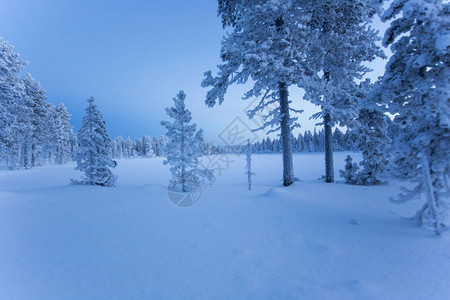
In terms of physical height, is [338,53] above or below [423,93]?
above

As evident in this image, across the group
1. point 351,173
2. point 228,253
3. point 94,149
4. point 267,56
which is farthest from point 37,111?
point 351,173

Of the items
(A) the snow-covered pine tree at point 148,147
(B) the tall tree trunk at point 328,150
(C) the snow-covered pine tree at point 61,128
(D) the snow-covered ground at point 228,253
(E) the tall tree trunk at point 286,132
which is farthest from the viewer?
(A) the snow-covered pine tree at point 148,147

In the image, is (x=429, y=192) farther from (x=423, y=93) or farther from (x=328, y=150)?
(x=328, y=150)

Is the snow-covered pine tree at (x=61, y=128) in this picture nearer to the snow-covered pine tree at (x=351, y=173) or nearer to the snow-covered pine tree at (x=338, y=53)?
the snow-covered pine tree at (x=338, y=53)

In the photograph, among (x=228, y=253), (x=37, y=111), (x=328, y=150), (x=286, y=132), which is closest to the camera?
(x=228, y=253)

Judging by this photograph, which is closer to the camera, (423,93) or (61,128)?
(423,93)

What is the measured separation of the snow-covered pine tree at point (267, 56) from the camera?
358 inches

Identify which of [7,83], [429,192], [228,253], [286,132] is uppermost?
[7,83]

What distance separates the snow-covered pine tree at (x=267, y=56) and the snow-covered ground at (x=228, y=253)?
19.3ft

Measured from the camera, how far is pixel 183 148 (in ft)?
41.3

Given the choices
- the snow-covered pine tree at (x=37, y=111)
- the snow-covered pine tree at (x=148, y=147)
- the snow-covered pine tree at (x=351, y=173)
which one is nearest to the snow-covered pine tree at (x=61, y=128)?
the snow-covered pine tree at (x=37, y=111)

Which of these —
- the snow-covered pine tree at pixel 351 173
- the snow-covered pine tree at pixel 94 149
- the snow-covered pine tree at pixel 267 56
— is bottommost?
the snow-covered pine tree at pixel 351 173

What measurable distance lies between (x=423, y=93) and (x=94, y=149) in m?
16.2

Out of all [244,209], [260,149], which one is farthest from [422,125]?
[260,149]
